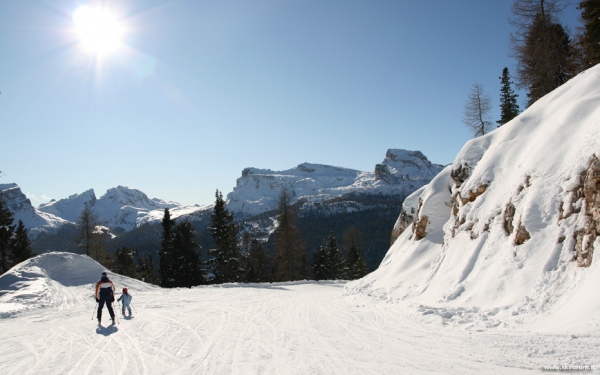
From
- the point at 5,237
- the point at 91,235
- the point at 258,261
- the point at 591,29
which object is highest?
the point at 591,29

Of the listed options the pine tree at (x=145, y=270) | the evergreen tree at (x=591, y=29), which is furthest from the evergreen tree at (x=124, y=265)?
the evergreen tree at (x=591, y=29)

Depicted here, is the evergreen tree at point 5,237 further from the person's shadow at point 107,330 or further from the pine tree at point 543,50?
the pine tree at point 543,50

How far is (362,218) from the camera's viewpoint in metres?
199

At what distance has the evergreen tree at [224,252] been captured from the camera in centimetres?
3331

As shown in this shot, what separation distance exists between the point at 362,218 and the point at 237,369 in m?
197

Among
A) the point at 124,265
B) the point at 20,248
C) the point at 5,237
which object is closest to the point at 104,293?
the point at 5,237

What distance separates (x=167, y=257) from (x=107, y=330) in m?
25.3

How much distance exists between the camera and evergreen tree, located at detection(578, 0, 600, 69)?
21.2 meters

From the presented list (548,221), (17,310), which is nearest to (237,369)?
(548,221)

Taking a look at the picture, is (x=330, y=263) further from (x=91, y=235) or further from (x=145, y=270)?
(x=91, y=235)

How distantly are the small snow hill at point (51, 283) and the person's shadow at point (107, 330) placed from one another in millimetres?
5523

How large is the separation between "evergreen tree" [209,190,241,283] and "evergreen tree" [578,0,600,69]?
3011cm

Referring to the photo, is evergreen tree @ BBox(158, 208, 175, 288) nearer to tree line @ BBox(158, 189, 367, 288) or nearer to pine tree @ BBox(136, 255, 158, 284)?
tree line @ BBox(158, 189, 367, 288)

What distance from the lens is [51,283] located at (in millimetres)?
19297
